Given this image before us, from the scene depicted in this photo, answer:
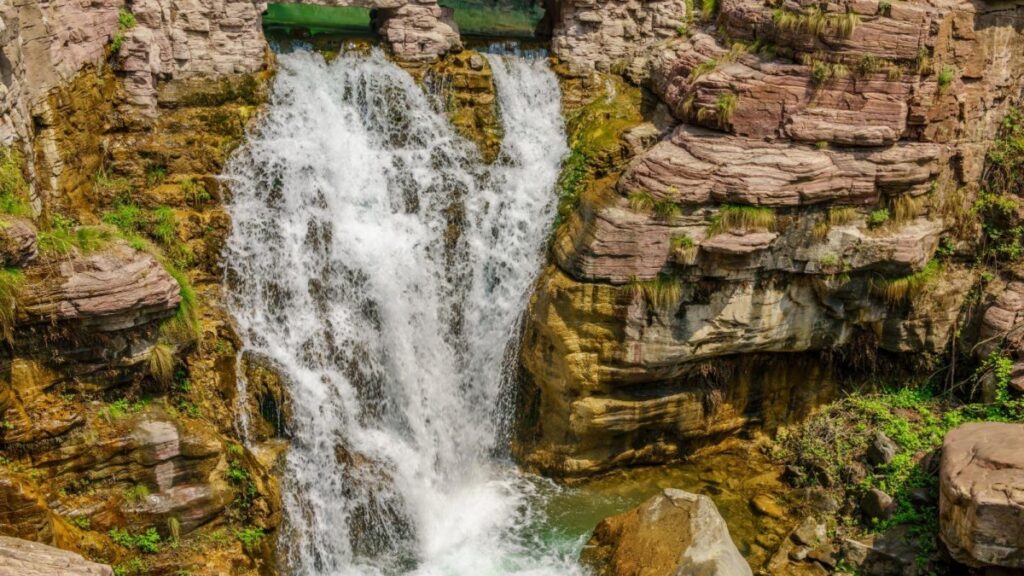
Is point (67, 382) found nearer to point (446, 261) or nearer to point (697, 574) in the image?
point (446, 261)

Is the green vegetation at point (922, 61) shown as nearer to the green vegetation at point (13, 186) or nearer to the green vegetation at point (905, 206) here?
the green vegetation at point (905, 206)

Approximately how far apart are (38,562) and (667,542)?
7876mm

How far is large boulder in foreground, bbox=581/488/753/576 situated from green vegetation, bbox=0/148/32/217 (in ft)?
30.0

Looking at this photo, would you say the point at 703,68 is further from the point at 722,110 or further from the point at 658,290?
the point at 658,290

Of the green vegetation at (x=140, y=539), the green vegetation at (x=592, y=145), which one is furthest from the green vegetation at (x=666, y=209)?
the green vegetation at (x=140, y=539)

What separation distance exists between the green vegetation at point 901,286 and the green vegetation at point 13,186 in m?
12.8

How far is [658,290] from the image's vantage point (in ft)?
46.3

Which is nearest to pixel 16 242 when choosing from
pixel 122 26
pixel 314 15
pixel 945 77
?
pixel 122 26

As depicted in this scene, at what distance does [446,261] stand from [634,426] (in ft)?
14.0

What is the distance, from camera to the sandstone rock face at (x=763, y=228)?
13.9 m

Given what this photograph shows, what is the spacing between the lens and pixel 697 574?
1210cm

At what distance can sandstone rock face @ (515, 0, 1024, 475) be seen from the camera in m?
13.9

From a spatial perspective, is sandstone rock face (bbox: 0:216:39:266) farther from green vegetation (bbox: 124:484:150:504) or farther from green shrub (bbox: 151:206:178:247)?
green vegetation (bbox: 124:484:150:504)

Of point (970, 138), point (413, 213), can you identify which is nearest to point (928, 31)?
point (970, 138)
